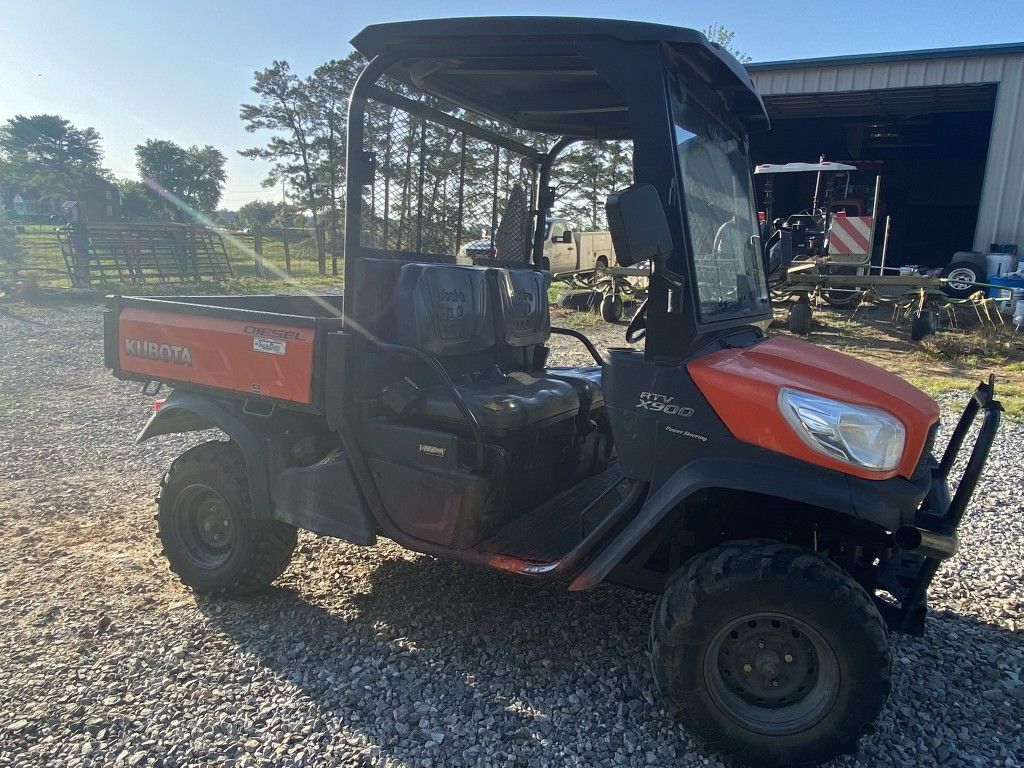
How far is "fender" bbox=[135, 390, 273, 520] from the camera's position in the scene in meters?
3.44

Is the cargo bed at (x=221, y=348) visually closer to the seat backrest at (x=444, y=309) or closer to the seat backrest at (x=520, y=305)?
the seat backrest at (x=444, y=309)

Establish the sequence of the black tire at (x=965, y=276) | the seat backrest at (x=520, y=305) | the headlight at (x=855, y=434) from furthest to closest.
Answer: the black tire at (x=965, y=276) < the seat backrest at (x=520, y=305) < the headlight at (x=855, y=434)

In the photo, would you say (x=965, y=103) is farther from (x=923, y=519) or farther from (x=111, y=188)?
(x=111, y=188)

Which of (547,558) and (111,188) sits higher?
(111,188)

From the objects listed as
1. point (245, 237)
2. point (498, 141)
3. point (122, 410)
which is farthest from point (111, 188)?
point (498, 141)

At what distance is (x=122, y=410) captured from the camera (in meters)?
7.42

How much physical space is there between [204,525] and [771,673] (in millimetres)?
2844

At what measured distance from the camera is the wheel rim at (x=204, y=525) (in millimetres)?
3697

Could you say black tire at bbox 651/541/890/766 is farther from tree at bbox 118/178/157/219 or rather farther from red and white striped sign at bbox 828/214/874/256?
tree at bbox 118/178/157/219

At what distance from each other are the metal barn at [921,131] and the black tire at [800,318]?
3821mm

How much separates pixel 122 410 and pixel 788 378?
275 inches

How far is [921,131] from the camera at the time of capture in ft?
67.9

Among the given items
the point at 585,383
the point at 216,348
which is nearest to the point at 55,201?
the point at 216,348

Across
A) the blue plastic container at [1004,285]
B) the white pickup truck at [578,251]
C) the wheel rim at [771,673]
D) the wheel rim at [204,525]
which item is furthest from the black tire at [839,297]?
the wheel rim at [204,525]
